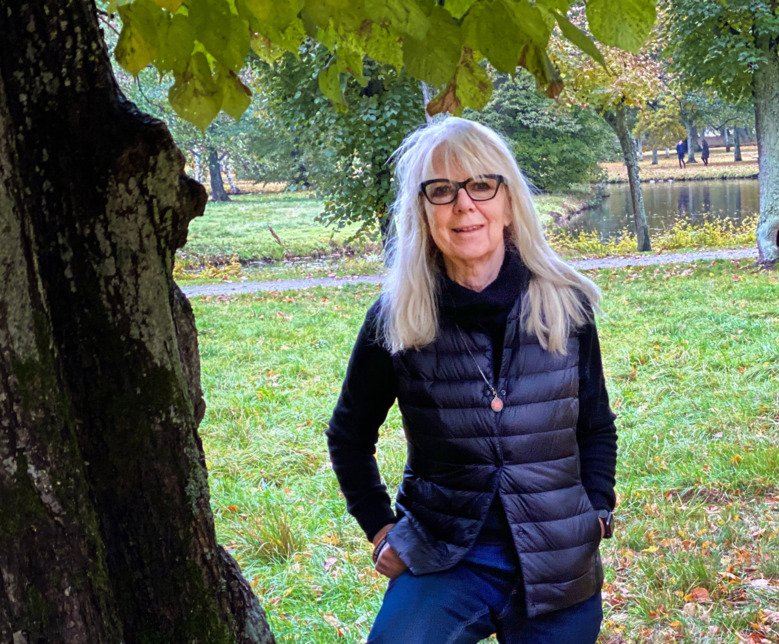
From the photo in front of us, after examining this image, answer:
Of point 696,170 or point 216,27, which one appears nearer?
point 216,27

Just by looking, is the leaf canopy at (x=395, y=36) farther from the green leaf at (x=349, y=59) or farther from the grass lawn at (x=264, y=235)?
the grass lawn at (x=264, y=235)

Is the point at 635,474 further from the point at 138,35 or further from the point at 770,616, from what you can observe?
the point at 138,35

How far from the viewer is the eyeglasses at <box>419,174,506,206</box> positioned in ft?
7.38

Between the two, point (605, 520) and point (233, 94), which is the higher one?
point (233, 94)

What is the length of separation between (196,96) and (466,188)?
0.72 m

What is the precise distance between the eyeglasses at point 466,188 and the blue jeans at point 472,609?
0.87 meters

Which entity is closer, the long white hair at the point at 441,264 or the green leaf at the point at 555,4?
the green leaf at the point at 555,4

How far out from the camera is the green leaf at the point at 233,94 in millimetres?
2006

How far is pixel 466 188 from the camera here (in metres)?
2.25

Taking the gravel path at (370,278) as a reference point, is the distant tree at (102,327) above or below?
above

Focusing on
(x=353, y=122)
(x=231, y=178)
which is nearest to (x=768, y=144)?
(x=353, y=122)

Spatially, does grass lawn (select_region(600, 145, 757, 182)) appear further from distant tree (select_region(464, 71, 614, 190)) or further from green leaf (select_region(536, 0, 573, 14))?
green leaf (select_region(536, 0, 573, 14))

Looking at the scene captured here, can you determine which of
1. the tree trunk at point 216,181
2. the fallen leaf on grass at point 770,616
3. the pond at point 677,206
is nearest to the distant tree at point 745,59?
the fallen leaf on grass at point 770,616

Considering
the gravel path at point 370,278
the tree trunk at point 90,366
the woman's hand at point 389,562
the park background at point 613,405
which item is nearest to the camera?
the tree trunk at point 90,366
